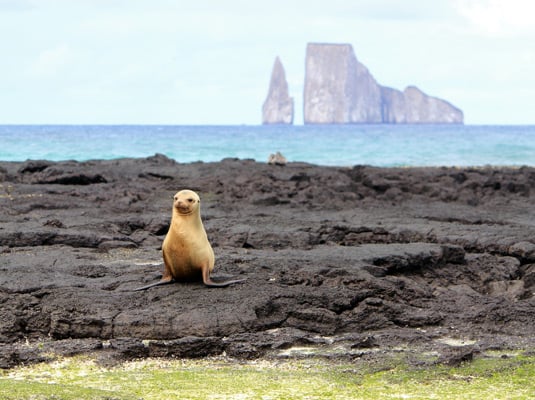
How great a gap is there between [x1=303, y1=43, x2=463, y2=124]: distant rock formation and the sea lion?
15682cm

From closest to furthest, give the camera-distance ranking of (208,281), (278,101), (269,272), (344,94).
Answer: (208,281) → (269,272) → (344,94) → (278,101)

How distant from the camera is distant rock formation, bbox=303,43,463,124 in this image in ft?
543

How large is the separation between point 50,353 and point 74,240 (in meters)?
4.76

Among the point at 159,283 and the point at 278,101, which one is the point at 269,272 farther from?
the point at 278,101

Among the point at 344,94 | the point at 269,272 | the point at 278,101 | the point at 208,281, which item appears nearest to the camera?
the point at 208,281

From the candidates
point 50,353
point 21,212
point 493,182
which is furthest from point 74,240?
point 493,182

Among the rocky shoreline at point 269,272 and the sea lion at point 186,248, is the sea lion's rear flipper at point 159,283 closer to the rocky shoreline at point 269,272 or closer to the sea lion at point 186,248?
the sea lion at point 186,248

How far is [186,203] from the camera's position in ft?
29.7

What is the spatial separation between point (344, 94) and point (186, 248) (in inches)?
6251

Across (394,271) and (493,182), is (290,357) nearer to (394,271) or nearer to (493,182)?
(394,271)

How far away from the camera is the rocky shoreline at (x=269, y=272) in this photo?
8086mm

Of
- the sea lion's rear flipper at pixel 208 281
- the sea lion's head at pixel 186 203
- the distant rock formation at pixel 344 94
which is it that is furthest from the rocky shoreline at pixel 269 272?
the distant rock formation at pixel 344 94

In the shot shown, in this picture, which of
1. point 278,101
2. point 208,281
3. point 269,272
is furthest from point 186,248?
point 278,101

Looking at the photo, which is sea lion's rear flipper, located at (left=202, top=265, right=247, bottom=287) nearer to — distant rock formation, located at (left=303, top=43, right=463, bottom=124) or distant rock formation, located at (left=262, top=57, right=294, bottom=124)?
distant rock formation, located at (left=303, top=43, right=463, bottom=124)
